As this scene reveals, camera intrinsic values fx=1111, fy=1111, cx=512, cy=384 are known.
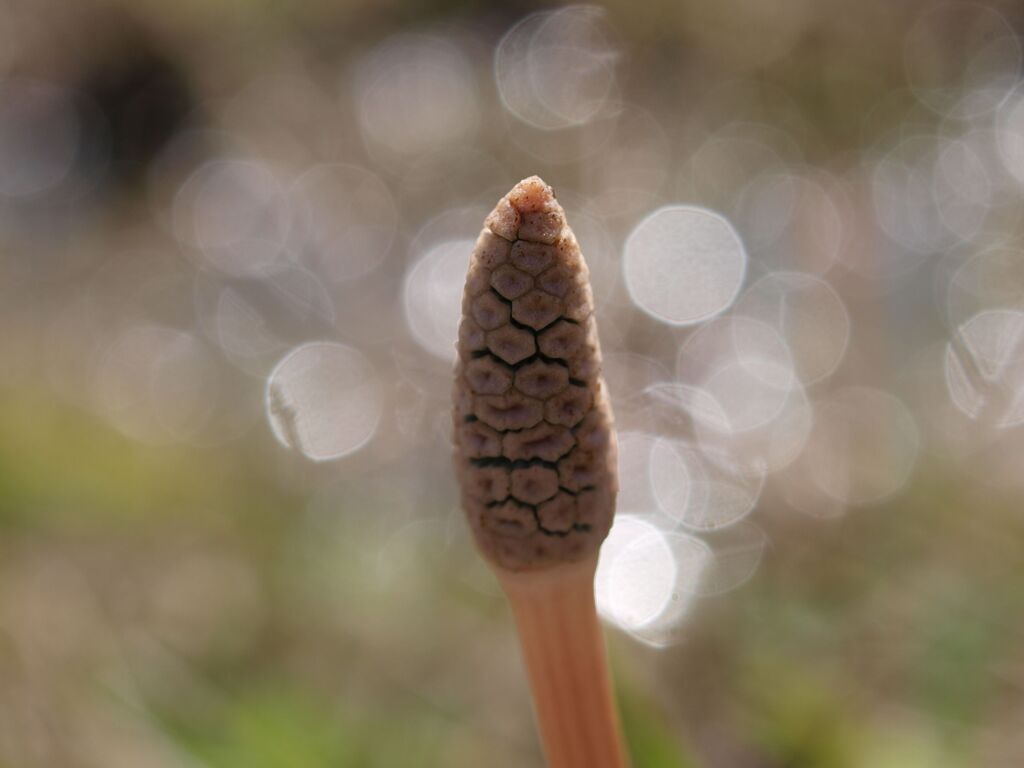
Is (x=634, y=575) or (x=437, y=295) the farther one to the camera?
(x=437, y=295)

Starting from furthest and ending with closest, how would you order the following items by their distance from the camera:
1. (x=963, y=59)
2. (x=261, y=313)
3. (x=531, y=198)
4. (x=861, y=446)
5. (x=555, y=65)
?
(x=555, y=65) < (x=963, y=59) < (x=261, y=313) < (x=861, y=446) < (x=531, y=198)

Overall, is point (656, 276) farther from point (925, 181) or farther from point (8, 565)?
point (8, 565)

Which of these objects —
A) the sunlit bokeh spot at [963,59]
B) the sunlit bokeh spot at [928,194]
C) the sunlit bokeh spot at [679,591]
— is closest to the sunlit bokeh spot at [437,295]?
the sunlit bokeh spot at [679,591]

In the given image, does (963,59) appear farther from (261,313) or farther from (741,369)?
(261,313)

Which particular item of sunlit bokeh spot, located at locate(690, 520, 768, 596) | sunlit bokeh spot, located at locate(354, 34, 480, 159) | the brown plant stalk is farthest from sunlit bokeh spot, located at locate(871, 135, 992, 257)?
the brown plant stalk

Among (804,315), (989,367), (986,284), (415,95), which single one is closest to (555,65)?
(415,95)

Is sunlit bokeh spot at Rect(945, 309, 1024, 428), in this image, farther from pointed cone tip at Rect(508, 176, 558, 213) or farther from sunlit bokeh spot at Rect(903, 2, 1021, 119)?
pointed cone tip at Rect(508, 176, 558, 213)

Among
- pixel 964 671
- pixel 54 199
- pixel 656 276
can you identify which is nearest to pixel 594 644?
pixel 964 671
